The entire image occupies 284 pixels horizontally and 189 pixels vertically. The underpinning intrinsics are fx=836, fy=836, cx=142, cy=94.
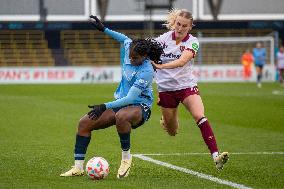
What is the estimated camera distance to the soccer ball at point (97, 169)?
1023 centimetres

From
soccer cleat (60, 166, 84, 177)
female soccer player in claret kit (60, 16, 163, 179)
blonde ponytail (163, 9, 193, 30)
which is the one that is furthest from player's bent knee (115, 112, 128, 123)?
blonde ponytail (163, 9, 193, 30)

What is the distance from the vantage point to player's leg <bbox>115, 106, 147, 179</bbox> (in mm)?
10430

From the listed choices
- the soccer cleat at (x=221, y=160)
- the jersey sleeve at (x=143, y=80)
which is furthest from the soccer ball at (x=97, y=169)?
the soccer cleat at (x=221, y=160)

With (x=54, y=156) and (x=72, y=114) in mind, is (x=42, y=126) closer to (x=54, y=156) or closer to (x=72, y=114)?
(x=72, y=114)

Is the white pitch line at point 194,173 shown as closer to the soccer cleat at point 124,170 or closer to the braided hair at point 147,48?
the soccer cleat at point 124,170

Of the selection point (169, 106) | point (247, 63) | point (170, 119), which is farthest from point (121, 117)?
point (247, 63)

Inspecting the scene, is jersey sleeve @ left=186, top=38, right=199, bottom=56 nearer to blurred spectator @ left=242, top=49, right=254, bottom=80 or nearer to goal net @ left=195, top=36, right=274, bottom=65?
blurred spectator @ left=242, top=49, right=254, bottom=80

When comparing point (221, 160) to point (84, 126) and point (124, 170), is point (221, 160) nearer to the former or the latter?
point (124, 170)

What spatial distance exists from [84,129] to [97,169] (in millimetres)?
614

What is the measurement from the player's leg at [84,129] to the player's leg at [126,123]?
0.14 m

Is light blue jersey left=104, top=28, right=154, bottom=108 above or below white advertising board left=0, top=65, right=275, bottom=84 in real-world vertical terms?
above

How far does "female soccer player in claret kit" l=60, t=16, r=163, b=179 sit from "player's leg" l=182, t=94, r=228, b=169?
114 cm

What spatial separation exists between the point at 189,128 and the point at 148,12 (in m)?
31.0

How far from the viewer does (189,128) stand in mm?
18844
